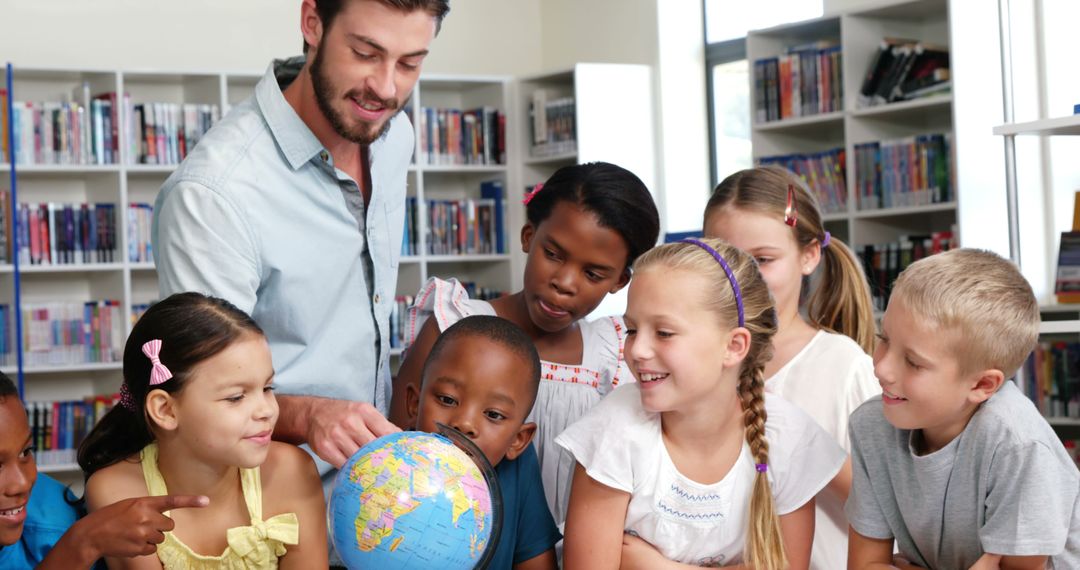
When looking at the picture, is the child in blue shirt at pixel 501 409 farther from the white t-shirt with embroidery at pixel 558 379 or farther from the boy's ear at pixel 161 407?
the boy's ear at pixel 161 407

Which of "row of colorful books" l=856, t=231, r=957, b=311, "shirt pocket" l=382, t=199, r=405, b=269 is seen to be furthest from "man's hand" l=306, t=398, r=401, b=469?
"row of colorful books" l=856, t=231, r=957, b=311

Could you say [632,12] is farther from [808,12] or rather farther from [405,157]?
[405,157]

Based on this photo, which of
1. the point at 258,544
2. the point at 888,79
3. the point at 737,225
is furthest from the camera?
the point at 888,79

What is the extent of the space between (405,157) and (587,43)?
218 inches

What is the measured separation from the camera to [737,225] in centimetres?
261

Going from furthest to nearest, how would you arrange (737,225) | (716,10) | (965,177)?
(716,10) < (965,177) < (737,225)

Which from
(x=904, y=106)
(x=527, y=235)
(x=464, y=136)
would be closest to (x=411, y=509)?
(x=527, y=235)

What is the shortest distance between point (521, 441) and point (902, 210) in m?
3.99

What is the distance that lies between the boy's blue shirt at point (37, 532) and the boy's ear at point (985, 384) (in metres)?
1.61

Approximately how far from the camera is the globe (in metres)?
1.67

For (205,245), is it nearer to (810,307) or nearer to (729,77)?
(810,307)

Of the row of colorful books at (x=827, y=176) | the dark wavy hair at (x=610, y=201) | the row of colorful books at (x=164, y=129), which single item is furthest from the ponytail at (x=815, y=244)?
the row of colorful books at (x=164, y=129)

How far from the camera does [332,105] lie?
2.27 m

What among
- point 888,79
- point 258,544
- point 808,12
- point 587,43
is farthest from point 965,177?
point 258,544
